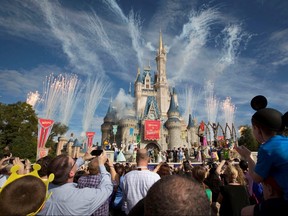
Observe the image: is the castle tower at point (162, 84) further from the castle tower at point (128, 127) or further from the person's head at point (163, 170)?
the person's head at point (163, 170)

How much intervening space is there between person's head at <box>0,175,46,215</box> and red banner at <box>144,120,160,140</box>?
49.6 meters

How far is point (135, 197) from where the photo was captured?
3613mm

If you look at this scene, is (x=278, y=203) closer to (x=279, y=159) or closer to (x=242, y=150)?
(x=279, y=159)

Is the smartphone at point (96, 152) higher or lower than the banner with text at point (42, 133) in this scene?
lower

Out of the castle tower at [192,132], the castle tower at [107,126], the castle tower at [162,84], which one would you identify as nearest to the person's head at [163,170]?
the castle tower at [107,126]

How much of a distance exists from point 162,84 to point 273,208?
67640mm

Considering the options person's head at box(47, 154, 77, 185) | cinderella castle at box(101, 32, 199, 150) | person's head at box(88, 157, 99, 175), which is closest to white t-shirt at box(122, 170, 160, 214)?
person's head at box(88, 157, 99, 175)

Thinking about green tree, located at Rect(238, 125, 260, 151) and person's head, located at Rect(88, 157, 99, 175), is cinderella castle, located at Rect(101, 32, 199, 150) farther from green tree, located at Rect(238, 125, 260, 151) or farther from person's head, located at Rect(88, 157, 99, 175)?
person's head, located at Rect(88, 157, 99, 175)

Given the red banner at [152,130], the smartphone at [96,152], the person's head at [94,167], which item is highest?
the red banner at [152,130]

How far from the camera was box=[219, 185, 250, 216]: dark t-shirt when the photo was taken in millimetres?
3738

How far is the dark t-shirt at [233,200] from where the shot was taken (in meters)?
3.74

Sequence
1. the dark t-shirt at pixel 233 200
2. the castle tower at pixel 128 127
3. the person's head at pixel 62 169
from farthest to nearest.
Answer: the castle tower at pixel 128 127, the dark t-shirt at pixel 233 200, the person's head at pixel 62 169

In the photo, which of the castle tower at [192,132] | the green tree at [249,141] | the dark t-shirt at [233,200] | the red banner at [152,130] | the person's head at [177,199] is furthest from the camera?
the castle tower at [192,132]

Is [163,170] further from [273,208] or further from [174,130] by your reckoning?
[174,130]
